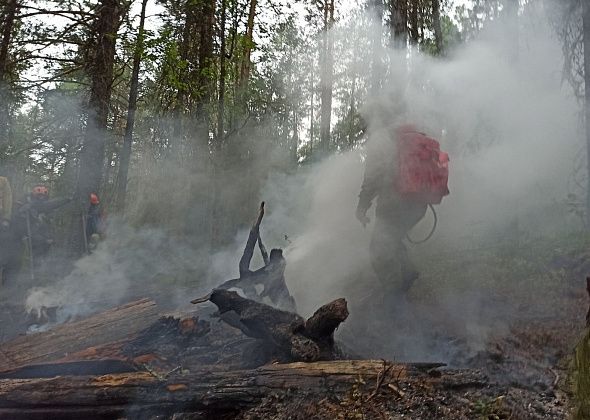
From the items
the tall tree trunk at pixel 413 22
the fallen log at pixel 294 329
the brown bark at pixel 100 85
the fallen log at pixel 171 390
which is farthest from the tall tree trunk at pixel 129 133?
the fallen log at pixel 171 390

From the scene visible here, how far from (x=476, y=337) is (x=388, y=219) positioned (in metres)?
1.71

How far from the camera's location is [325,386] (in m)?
3.26

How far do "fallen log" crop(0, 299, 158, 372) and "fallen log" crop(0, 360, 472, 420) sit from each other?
86 centimetres

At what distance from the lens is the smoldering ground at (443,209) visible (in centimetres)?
598

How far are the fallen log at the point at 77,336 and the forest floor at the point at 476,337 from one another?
4.15ft

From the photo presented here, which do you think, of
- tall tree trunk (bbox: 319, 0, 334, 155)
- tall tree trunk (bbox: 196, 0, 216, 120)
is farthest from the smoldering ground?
tall tree trunk (bbox: 319, 0, 334, 155)

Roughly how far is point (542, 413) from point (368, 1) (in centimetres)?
817

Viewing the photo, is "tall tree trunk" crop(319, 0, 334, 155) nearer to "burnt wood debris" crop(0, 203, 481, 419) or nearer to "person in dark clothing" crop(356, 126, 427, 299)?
"person in dark clothing" crop(356, 126, 427, 299)

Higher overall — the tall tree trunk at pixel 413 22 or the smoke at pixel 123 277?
the tall tree trunk at pixel 413 22

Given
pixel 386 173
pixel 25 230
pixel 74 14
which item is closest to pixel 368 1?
pixel 386 173


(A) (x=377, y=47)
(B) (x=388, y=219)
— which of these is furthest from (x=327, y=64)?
(B) (x=388, y=219)

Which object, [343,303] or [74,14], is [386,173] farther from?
[74,14]

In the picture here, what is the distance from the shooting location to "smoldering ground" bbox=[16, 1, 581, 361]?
598 cm

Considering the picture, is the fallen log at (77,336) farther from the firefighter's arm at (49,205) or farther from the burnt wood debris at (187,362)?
the firefighter's arm at (49,205)
